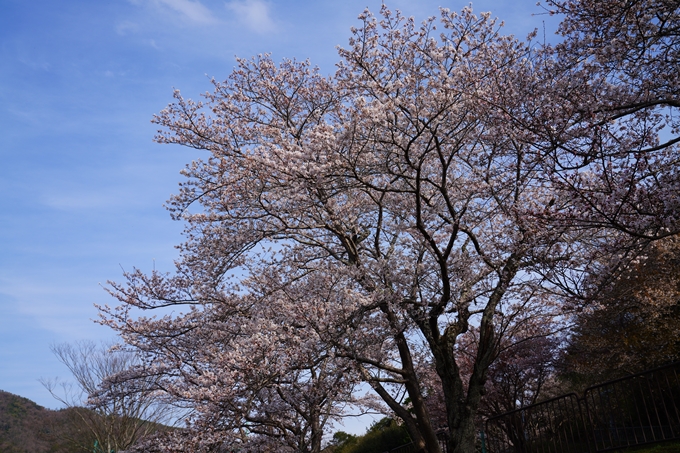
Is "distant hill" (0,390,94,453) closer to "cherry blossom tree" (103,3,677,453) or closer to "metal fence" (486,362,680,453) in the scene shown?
"cherry blossom tree" (103,3,677,453)

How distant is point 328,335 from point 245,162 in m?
2.97

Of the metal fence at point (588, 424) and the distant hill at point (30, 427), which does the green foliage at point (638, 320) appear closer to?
the metal fence at point (588, 424)

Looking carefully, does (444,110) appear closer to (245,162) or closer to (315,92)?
(245,162)

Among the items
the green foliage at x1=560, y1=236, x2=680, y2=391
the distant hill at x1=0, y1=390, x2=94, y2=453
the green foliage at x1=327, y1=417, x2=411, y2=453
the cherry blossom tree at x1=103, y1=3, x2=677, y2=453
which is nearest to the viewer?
the cherry blossom tree at x1=103, y1=3, x2=677, y2=453

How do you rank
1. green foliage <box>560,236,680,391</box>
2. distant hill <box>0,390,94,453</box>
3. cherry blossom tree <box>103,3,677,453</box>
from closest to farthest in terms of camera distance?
cherry blossom tree <box>103,3,677,453</box>, green foliage <box>560,236,680,391</box>, distant hill <box>0,390,94,453</box>

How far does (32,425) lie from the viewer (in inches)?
1304

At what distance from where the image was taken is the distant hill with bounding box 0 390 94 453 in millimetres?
28219

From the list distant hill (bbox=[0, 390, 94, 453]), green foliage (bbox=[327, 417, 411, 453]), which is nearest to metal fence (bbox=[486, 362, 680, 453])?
green foliage (bbox=[327, 417, 411, 453])

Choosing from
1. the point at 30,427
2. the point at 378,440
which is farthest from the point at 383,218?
the point at 30,427

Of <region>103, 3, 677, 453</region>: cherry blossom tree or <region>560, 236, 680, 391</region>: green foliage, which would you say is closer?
<region>103, 3, 677, 453</region>: cherry blossom tree

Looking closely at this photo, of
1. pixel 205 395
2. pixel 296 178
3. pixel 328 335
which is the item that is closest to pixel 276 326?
pixel 328 335

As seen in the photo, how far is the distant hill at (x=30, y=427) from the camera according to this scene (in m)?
28.2

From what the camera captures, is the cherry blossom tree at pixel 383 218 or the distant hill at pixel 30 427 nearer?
the cherry blossom tree at pixel 383 218

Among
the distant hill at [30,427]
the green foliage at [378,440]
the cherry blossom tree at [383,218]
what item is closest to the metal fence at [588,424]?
the cherry blossom tree at [383,218]
